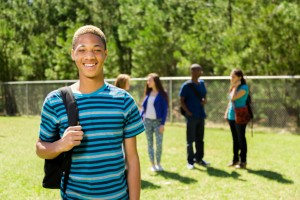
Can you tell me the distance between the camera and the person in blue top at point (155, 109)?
7.79m

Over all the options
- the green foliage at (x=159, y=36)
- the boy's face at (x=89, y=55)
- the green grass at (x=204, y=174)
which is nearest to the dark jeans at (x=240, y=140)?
the green grass at (x=204, y=174)

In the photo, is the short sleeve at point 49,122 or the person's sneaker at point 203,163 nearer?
the short sleeve at point 49,122

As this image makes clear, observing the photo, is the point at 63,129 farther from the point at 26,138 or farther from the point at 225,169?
the point at 26,138

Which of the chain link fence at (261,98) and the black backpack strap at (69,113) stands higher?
the black backpack strap at (69,113)

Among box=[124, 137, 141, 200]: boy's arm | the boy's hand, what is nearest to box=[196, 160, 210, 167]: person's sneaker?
box=[124, 137, 141, 200]: boy's arm

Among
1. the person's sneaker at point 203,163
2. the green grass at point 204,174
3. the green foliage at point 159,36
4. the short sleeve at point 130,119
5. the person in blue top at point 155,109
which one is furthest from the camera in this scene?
the green foliage at point 159,36

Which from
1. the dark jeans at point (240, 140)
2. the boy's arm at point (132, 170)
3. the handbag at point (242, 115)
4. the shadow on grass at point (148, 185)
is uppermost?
the boy's arm at point (132, 170)

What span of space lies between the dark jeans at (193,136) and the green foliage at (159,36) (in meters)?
6.80

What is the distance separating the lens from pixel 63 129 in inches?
92.0

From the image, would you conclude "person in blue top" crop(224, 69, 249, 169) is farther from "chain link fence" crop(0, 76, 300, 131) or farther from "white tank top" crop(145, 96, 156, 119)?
"chain link fence" crop(0, 76, 300, 131)

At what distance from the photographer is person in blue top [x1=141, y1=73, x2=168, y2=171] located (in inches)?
307

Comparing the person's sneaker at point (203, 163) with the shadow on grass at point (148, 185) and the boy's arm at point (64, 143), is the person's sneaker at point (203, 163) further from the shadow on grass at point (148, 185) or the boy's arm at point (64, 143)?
the boy's arm at point (64, 143)

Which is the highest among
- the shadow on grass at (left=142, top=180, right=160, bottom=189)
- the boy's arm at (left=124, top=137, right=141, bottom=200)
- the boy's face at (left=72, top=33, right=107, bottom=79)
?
the boy's face at (left=72, top=33, right=107, bottom=79)

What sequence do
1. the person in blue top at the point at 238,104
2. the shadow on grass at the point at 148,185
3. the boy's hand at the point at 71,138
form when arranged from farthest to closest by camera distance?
the person in blue top at the point at 238,104 → the shadow on grass at the point at 148,185 → the boy's hand at the point at 71,138
